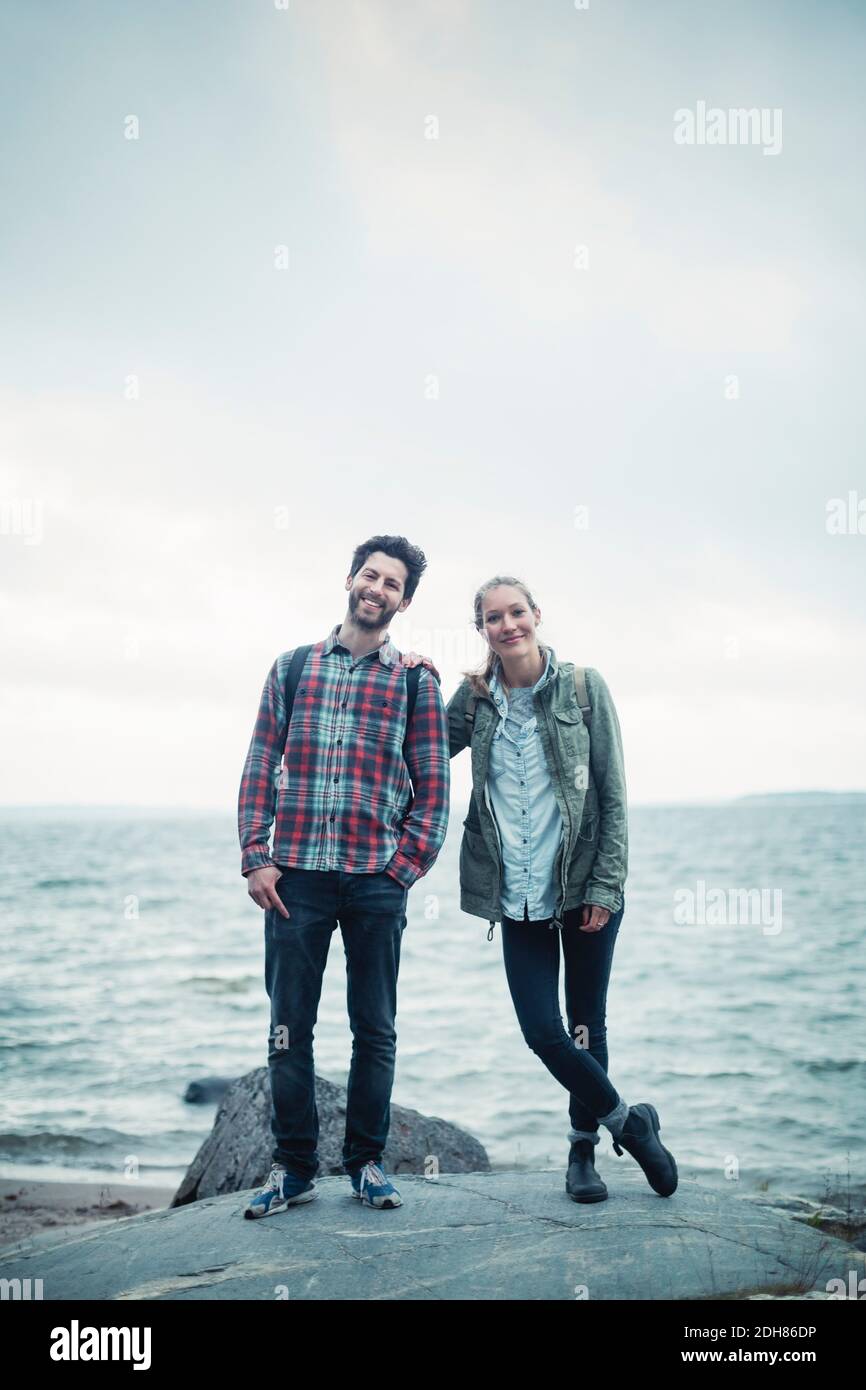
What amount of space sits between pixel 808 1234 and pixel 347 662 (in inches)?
131

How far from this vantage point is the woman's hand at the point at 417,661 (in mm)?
4570

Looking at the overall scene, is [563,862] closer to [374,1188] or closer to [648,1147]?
[648,1147]

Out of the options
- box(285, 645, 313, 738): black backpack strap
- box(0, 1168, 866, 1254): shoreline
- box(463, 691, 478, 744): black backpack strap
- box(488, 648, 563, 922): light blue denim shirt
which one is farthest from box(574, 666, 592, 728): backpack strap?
box(0, 1168, 866, 1254): shoreline

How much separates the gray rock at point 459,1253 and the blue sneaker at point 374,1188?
0.16 feet

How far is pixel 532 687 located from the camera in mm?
4516

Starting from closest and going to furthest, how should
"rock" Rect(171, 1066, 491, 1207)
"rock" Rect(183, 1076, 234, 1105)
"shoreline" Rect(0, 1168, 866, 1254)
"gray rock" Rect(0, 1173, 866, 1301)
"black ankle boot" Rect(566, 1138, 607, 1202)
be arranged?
"gray rock" Rect(0, 1173, 866, 1301)
"black ankle boot" Rect(566, 1138, 607, 1202)
"rock" Rect(171, 1066, 491, 1207)
"shoreline" Rect(0, 1168, 866, 1254)
"rock" Rect(183, 1076, 234, 1105)

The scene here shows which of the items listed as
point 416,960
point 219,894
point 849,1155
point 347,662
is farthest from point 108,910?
point 347,662

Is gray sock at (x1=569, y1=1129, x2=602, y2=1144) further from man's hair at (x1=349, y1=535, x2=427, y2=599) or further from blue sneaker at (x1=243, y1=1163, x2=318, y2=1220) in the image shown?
man's hair at (x1=349, y1=535, x2=427, y2=599)

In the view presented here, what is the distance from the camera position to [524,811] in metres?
4.37

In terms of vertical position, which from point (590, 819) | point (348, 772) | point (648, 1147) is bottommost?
point (648, 1147)

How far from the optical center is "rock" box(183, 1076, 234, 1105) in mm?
11627

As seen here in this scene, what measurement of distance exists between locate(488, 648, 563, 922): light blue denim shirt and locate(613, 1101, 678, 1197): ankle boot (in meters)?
1.02

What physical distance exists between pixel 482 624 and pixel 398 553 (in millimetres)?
509

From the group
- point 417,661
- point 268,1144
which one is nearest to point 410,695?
point 417,661
